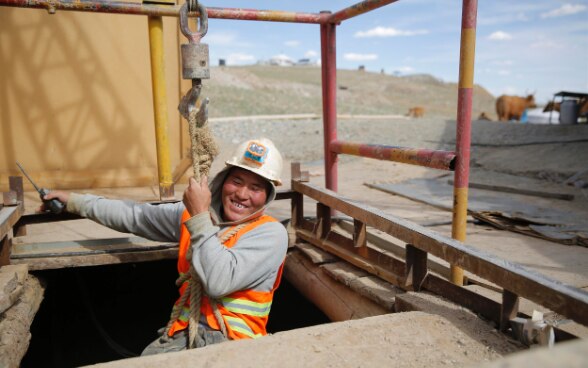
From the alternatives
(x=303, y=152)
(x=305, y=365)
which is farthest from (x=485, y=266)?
(x=303, y=152)

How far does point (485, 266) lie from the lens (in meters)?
1.83

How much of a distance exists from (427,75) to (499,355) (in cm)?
5797

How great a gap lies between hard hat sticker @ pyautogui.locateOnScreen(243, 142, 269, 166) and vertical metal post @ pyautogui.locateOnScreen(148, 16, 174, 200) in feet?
3.45

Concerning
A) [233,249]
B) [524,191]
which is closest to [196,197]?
[233,249]

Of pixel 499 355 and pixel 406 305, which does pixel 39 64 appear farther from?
pixel 499 355

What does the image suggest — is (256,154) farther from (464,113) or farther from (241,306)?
(464,113)

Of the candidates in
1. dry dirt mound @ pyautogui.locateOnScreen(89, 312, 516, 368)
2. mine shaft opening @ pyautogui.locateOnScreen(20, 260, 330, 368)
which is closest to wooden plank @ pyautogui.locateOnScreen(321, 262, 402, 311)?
dry dirt mound @ pyautogui.locateOnScreen(89, 312, 516, 368)

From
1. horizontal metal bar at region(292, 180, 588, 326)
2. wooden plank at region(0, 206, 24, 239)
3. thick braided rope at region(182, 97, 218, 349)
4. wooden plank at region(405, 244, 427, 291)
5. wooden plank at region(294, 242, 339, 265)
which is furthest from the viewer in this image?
wooden plank at region(294, 242, 339, 265)

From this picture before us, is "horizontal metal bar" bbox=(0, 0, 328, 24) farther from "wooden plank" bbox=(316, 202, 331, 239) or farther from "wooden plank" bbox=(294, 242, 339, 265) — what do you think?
"wooden plank" bbox=(294, 242, 339, 265)

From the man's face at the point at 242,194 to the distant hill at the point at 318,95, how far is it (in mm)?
15448

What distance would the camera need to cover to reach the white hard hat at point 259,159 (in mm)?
2305

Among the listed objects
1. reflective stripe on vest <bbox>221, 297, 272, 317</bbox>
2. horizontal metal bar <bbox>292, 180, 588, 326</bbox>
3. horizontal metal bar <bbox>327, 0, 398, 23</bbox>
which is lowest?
reflective stripe on vest <bbox>221, 297, 272, 317</bbox>

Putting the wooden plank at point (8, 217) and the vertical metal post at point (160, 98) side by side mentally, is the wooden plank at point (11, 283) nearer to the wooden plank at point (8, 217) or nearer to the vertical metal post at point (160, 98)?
the wooden plank at point (8, 217)

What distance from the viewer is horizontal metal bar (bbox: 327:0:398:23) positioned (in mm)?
2801
